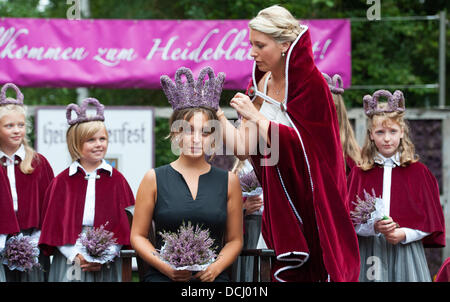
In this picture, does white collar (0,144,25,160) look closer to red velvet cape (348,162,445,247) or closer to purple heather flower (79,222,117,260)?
purple heather flower (79,222,117,260)

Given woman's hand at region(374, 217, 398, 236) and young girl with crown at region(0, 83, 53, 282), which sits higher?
young girl with crown at region(0, 83, 53, 282)

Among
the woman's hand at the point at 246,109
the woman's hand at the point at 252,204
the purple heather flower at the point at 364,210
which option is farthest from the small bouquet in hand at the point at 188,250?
the purple heather flower at the point at 364,210

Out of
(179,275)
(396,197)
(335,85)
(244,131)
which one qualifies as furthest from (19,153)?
(396,197)

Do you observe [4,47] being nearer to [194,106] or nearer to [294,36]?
[194,106]

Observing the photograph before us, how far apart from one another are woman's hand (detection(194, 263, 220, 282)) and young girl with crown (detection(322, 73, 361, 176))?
1.63 m

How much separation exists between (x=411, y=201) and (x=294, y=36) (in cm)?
180

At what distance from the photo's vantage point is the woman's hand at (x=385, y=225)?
166 inches

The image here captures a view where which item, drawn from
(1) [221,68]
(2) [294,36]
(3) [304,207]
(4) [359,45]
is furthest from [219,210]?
(4) [359,45]

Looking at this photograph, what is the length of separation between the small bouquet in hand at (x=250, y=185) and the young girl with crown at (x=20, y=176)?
1562 millimetres

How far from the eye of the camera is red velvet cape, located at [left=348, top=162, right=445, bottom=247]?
4457 millimetres

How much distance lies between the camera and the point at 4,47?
6926 millimetres

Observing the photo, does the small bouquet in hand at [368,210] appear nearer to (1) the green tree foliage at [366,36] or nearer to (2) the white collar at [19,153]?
(2) the white collar at [19,153]

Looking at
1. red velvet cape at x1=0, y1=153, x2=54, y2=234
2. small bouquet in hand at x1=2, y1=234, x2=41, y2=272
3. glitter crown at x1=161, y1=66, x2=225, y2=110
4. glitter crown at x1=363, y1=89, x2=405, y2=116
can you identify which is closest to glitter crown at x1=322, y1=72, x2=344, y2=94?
glitter crown at x1=363, y1=89, x2=405, y2=116

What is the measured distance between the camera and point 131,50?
7.11 m
